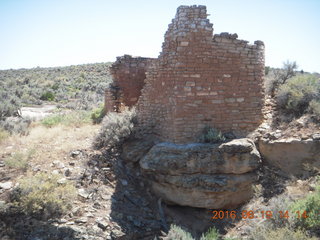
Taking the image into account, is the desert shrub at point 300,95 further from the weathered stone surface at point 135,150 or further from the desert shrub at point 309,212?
the weathered stone surface at point 135,150

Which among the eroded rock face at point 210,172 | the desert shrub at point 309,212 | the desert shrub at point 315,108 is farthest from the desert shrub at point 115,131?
the desert shrub at point 315,108

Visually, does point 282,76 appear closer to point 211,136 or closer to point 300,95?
point 300,95

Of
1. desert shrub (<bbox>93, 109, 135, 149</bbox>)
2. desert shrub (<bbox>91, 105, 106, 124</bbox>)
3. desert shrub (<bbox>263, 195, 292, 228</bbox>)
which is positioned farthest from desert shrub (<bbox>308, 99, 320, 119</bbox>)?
desert shrub (<bbox>91, 105, 106, 124</bbox>)

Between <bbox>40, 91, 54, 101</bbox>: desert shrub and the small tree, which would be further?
<bbox>40, 91, 54, 101</bbox>: desert shrub

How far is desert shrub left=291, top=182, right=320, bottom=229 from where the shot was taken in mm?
3656

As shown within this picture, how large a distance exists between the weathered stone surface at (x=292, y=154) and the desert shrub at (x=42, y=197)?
4.19m

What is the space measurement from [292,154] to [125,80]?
5.72 meters

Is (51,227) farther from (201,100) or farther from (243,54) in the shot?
(243,54)

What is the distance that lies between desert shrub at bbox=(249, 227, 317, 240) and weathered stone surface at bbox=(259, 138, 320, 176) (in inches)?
71.3

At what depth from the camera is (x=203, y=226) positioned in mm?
5520

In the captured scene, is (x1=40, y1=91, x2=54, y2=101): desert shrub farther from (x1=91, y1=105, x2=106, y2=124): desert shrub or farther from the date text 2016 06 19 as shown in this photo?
the date text 2016 06 19

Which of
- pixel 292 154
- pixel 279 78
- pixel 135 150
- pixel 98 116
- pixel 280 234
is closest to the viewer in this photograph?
pixel 280 234

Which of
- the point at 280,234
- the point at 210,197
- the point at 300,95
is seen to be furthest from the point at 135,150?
the point at 300,95

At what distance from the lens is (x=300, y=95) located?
5938 mm
